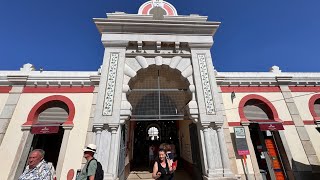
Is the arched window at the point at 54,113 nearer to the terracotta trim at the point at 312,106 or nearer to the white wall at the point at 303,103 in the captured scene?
the white wall at the point at 303,103

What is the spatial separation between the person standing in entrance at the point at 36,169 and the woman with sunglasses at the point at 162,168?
1976mm

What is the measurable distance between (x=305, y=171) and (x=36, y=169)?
9.59 meters

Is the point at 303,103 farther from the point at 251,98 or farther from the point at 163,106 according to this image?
the point at 163,106

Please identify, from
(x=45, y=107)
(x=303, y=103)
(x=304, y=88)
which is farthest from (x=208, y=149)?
(x=45, y=107)

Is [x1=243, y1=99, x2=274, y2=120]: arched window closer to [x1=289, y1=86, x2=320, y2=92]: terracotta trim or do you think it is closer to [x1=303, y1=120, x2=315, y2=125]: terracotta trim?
[x1=303, y1=120, x2=315, y2=125]: terracotta trim

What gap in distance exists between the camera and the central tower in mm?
5230

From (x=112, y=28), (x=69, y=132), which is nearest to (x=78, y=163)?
(x=69, y=132)

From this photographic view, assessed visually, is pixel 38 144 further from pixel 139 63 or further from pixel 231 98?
pixel 231 98

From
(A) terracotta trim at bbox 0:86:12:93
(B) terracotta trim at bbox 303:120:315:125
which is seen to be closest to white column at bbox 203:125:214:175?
(B) terracotta trim at bbox 303:120:315:125

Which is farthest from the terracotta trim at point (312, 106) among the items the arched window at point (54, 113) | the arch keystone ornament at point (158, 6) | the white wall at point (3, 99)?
the white wall at point (3, 99)

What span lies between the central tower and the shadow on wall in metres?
4.35

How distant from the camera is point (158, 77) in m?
6.66

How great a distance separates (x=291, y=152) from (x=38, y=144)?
1175 cm

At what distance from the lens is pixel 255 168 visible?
674 centimetres
